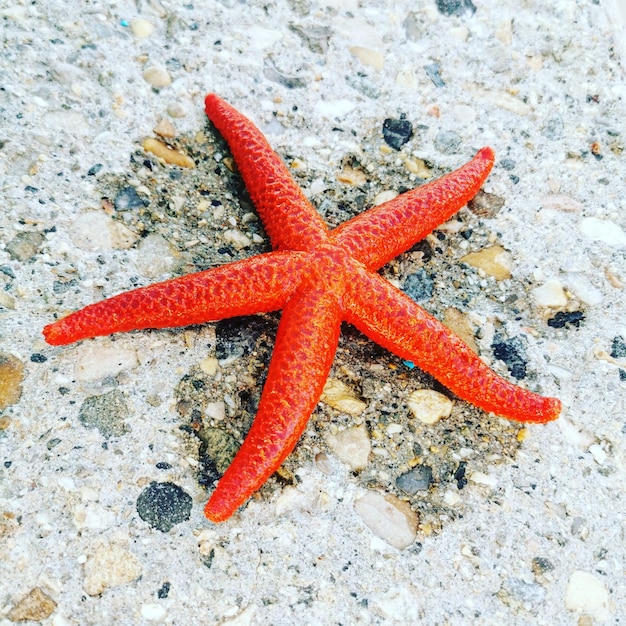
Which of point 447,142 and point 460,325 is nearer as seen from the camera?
point 460,325

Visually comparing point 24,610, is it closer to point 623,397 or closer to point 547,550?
point 547,550

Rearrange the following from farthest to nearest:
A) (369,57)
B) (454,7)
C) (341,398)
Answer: (454,7), (369,57), (341,398)

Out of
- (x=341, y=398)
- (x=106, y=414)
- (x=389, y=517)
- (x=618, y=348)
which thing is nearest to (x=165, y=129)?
(x=106, y=414)

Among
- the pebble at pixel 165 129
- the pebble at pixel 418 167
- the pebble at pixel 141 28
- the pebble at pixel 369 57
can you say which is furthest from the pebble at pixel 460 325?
the pebble at pixel 141 28

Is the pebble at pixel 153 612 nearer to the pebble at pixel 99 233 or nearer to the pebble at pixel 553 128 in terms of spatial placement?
the pebble at pixel 99 233

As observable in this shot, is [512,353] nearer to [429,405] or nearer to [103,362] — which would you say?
[429,405]

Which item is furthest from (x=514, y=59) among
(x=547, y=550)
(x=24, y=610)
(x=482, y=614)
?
(x=24, y=610)
